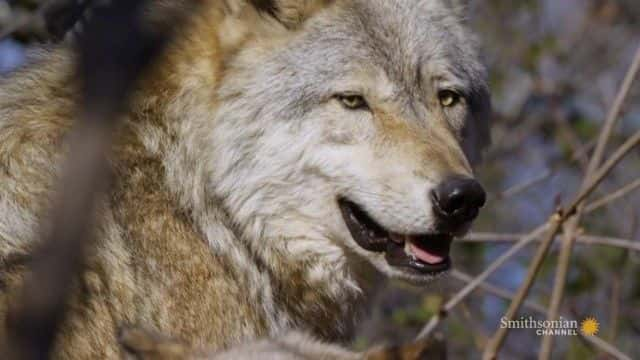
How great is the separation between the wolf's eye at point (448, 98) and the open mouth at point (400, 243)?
553mm

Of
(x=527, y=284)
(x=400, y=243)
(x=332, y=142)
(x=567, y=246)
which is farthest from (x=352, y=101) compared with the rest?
(x=527, y=284)

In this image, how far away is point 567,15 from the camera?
11.4 metres

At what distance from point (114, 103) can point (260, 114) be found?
2.98 metres

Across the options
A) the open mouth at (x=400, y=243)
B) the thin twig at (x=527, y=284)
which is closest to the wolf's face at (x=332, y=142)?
the open mouth at (x=400, y=243)

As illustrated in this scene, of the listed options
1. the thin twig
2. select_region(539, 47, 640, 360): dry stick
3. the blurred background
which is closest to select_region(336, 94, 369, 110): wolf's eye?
select_region(539, 47, 640, 360): dry stick

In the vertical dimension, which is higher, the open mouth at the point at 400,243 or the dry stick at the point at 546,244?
the dry stick at the point at 546,244

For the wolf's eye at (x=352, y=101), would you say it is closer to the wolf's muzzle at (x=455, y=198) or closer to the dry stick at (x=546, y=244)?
the wolf's muzzle at (x=455, y=198)

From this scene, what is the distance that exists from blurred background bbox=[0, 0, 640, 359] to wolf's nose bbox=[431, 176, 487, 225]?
3.06 m

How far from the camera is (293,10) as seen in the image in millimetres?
4996

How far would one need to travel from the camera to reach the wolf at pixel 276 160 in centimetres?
453

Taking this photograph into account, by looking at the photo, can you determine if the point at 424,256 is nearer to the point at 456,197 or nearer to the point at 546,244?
the point at 456,197

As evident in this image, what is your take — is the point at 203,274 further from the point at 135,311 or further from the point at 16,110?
the point at 16,110

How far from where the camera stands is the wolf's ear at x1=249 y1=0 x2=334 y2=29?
499 centimetres

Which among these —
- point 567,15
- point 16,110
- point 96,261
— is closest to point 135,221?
point 96,261
